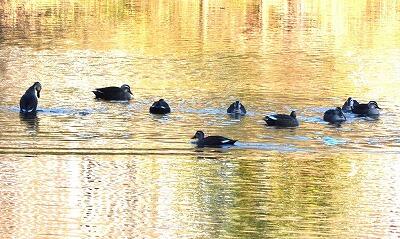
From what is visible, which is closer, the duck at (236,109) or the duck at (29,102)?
the duck at (236,109)

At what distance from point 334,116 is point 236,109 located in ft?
5.98

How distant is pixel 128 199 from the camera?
17.3 meters

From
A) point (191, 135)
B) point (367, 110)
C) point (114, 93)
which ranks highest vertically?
point (114, 93)

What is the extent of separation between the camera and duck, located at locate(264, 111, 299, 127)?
23.6 m

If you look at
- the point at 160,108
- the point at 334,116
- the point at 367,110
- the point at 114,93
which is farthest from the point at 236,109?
the point at 114,93

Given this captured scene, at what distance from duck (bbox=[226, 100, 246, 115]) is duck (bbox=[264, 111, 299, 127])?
1.08 m

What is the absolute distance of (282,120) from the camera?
23.6 meters

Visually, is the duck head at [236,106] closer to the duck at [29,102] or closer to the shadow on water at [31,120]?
the shadow on water at [31,120]

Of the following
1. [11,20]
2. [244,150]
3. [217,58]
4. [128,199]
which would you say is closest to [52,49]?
[217,58]

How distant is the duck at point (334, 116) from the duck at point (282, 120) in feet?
2.37

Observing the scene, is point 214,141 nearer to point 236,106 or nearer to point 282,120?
point 282,120

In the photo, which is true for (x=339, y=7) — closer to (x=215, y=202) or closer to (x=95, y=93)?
(x=95, y=93)

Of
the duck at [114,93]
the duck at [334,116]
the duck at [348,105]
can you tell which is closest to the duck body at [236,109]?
the duck at [334,116]

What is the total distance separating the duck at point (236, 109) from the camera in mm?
25062
